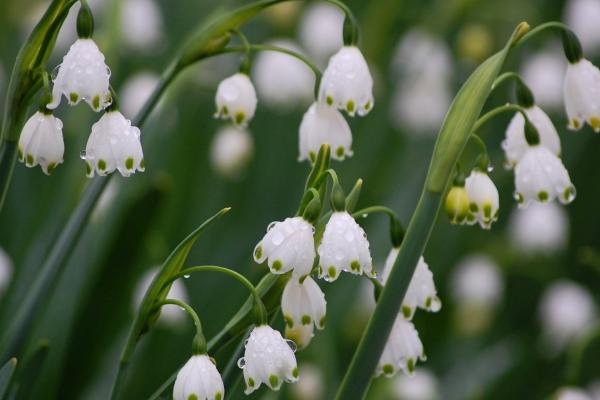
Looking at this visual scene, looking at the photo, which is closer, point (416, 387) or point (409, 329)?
point (409, 329)

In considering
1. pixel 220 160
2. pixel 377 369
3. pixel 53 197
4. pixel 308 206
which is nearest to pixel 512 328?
pixel 220 160

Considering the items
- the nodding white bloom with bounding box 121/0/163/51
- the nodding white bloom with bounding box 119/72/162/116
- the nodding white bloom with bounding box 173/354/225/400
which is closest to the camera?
the nodding white bloom with bounding box 173/354/225/400

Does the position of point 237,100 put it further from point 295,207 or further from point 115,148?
point 295,207

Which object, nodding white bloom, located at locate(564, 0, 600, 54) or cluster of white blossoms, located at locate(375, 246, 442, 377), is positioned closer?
cluster of white blossoms, located at locate(375, 246, 442, 377)

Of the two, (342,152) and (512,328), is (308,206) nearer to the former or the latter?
(342,152)

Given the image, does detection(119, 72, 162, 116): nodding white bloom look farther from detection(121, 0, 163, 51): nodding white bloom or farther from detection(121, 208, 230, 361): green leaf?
detection(121, 208, 230, 361): green leaf

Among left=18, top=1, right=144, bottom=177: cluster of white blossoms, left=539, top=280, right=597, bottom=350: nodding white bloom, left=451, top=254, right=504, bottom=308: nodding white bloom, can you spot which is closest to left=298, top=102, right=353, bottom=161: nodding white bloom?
left=18, top=1, right=144, bottom=177: cluster of white blossoms

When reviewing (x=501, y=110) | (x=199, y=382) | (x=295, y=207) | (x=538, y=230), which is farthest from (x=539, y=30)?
(x=538, y=230)
